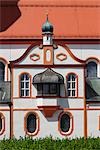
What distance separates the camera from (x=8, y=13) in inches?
2502

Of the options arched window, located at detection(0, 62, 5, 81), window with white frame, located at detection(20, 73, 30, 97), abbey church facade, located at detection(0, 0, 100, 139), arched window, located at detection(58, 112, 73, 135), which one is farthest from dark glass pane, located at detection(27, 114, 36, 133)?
arched window, located at detection(0, 62, 5, 81)

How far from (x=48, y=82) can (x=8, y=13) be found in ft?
32.8

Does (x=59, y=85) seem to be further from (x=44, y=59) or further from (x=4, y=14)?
(x=4, y=14)

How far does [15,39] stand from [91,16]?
7.32 metres

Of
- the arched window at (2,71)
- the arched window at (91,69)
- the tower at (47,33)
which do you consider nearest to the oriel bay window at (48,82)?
the tower at (47,33)

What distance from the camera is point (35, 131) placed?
56.5 meters

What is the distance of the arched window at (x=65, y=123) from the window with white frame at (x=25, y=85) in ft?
10.4

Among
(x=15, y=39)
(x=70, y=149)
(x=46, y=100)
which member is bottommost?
(x=70, y=149)

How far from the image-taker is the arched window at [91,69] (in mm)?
61188

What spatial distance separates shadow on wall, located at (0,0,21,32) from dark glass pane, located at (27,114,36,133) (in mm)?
9216

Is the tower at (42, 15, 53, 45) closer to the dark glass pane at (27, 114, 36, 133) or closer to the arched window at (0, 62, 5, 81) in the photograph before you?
the arched window at (0, 62, 5, 81)

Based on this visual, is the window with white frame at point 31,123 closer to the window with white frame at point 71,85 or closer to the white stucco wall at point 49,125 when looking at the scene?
the white stucco wall at point 49,125

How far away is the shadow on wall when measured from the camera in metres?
62.7

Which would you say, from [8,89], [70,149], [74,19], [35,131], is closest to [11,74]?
[8,89]
